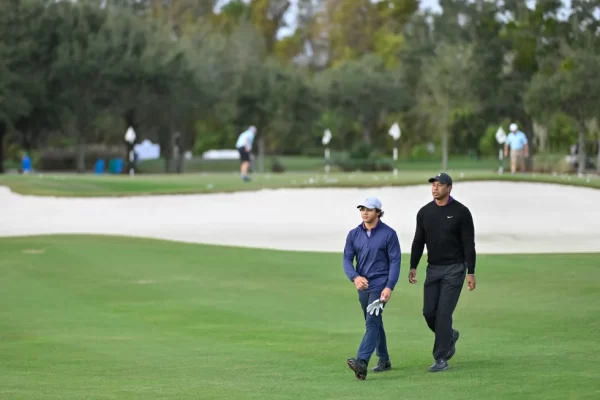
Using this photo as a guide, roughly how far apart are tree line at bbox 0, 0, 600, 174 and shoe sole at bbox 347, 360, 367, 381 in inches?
2694

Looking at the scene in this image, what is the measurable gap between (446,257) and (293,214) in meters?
27.8

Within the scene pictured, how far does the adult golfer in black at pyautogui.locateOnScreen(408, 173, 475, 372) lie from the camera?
1442 centimetres

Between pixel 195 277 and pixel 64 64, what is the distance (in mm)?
63193

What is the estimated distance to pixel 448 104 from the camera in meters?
101

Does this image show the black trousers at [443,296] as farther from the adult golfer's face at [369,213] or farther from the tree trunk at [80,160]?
the tree trunk at [80,160]

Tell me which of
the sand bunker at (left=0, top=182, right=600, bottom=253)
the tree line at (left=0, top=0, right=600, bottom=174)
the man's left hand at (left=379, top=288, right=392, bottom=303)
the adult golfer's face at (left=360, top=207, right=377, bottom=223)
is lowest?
the sand bunker at (left=0, top=182, right=600, bottom=253)

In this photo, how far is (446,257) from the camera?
14492mm

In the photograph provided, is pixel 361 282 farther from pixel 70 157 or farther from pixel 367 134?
pixel 367 134

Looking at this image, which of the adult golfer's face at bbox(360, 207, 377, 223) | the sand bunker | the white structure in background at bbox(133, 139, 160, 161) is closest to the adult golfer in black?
the adult golfer's face at bbox(360, 207, 377, 223)

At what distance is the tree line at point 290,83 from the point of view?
86312 mm

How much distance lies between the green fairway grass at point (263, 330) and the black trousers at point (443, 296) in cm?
34

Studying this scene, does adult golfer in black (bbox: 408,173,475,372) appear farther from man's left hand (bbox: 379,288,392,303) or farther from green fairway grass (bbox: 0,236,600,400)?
man's left hand (bbox: 379,288,392,303)

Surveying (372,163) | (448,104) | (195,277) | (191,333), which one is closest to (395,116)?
(448,104)

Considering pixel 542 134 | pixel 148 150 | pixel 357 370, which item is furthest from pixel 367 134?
pixel 357 370
